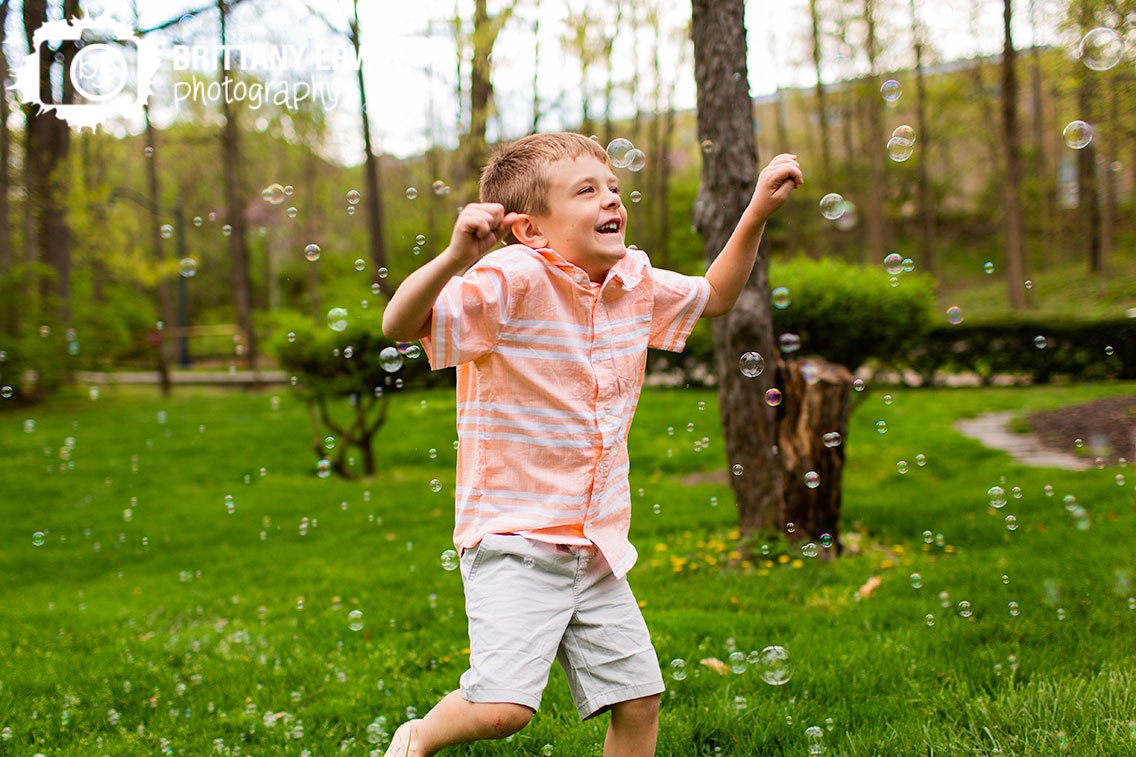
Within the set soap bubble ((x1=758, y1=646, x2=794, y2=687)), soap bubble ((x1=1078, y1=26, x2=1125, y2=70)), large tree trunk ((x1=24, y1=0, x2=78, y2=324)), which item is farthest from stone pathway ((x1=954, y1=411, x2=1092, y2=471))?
large tree trunk ((x1=24, y1=0, x2=78, y2=324))

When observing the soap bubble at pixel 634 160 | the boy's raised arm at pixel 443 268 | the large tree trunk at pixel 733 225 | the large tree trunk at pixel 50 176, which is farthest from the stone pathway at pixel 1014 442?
the large tree trunk at pixel 50 176

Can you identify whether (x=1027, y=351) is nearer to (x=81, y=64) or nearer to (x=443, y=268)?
(x=81, y=64)

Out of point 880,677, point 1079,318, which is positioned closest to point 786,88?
point 1079,318

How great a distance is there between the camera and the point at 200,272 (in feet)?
121

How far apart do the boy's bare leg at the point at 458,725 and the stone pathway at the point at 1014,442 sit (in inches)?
263

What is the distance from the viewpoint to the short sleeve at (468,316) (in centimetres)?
205

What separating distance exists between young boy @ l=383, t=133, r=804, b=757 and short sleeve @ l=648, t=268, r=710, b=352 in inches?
9.1

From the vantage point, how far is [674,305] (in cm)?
258

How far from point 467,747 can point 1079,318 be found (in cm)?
1404

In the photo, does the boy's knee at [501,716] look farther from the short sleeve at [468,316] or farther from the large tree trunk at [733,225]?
the large tree trunk at [733,225]

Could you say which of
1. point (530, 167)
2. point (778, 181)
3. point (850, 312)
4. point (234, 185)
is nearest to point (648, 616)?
point (778, 181)

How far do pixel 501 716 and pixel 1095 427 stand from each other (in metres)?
8.76

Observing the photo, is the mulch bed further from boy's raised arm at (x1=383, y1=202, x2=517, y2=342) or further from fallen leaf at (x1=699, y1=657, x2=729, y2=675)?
boy's raised arm at (x1=383, y1=202, x2=517, y2=342)

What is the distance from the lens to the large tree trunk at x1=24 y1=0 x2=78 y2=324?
10.7m
